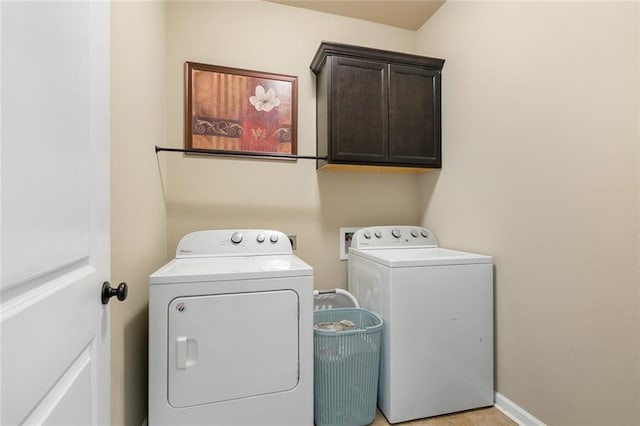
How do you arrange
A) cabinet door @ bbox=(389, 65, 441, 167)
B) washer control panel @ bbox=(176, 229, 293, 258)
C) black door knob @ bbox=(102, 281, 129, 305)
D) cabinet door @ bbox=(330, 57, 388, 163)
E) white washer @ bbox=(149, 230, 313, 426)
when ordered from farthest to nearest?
1. cabinet door @ bbox=(389, 65, 441, 167)
2. cabinet door @ bbox=(330, 57, 388, 163)
3. washer control panel @ bbox=(176, 229, 293, 258)
4. white washer @ bbox=(149, 230, 313, 426)
5. black door knob @ bbox=(102, 281, 129, 305)

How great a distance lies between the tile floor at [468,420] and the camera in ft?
5.02

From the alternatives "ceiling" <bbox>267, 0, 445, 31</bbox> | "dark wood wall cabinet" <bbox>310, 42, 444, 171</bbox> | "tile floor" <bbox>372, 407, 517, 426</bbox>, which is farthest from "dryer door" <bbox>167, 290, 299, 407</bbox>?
"ceiling" <bbox>267, 0, 445, 31</bbox>

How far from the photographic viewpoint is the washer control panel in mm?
1759

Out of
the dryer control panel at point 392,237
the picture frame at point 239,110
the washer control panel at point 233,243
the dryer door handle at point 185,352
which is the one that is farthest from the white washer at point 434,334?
the picture frame at point 239,110

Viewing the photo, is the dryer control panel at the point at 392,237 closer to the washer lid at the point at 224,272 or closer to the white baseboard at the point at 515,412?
the washer lid at the point at 224,272

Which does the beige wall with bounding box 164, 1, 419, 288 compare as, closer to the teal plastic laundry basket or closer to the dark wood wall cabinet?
the dark wood wall cabinet

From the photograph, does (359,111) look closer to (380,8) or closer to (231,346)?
(380,8)

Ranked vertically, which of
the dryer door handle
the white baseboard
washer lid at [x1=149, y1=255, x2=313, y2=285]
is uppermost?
washer lid at [x1=149, y1=255, x2=313, y2=285]

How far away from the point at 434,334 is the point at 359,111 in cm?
141

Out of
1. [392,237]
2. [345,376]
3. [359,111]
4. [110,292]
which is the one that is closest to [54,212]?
[110,292]

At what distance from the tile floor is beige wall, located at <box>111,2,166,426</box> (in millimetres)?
1210

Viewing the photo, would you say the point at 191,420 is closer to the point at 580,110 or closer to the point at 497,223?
the point at 497,223

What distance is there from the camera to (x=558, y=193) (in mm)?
1344

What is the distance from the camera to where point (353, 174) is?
7.45 ft
